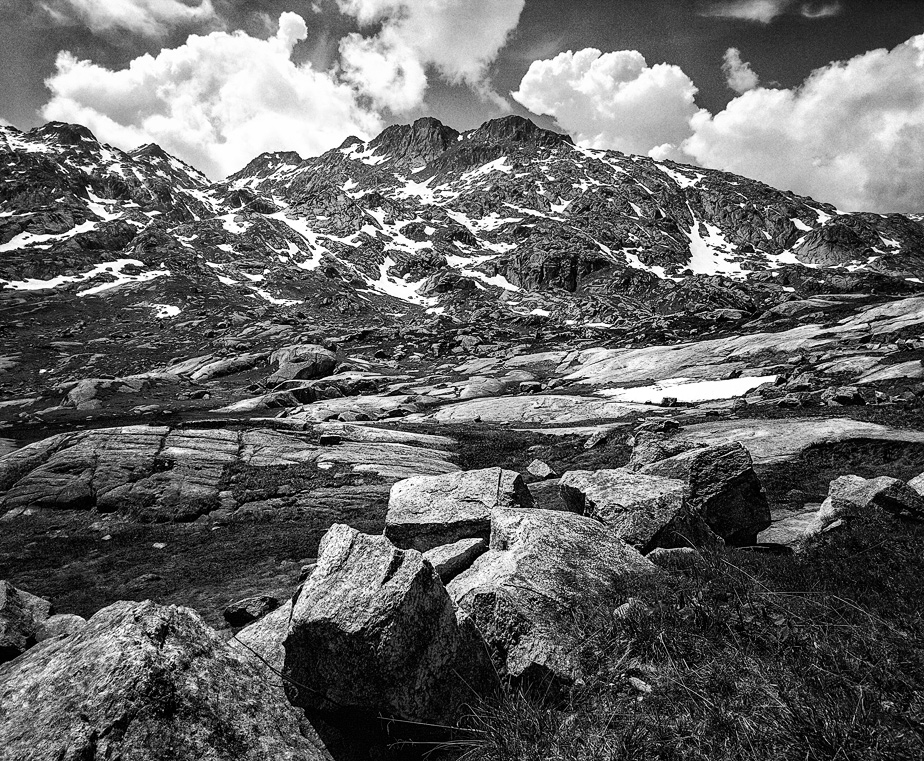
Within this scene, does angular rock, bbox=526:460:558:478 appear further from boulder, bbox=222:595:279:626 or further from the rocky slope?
boulder, bbox=222:595:279:626

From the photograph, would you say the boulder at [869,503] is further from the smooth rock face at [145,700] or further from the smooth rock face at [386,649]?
the smooth rock face at [145,700]

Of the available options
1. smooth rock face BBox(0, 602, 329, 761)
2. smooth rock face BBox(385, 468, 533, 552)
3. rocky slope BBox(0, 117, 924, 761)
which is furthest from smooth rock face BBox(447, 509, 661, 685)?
smooth rock face BBox(0, 602, 329, 761)

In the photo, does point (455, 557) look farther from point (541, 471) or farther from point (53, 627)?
point (541, 471)

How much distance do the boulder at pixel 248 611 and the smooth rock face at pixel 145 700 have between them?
711 cm

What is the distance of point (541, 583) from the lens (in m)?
6.73

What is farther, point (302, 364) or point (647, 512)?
point (302, 364)

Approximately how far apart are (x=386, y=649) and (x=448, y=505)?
689cm

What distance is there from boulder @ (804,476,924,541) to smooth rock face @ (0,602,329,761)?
34.3 feet

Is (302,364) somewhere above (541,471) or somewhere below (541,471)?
above

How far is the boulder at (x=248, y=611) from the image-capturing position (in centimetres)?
1106

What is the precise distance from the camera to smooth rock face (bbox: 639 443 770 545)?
11.5 m

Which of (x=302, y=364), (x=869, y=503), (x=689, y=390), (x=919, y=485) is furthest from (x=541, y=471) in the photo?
(x=302, y=364)

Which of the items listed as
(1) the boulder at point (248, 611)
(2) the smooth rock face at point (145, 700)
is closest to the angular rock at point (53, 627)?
(1) the boulder at point (248, 611)

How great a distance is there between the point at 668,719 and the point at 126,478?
29865 mm
